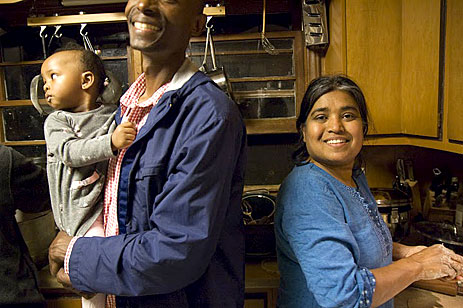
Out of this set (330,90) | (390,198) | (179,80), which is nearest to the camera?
(179,80)

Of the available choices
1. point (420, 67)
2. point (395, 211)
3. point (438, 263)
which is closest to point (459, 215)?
point (395, 211)

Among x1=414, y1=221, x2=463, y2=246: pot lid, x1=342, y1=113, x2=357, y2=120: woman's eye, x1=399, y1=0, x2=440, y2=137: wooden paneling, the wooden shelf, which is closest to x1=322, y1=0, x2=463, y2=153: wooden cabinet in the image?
x1=399, y1=0, x2=440, y2=137: wooden paneling

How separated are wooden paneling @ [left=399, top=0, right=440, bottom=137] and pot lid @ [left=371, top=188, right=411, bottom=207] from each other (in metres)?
Result: 0.27

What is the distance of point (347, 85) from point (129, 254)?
2.38 ft

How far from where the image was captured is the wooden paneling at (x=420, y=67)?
1490 mm

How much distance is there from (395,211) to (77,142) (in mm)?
1260

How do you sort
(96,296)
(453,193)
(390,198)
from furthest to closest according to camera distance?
(453,193) → (390,198) → (96,296)

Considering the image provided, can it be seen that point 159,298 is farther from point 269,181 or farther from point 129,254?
point 269,181

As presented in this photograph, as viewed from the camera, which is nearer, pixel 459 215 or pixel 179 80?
pixel 179 80

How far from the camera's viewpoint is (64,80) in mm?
1002

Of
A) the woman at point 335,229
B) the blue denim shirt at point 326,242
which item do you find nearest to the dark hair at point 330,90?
the woman at point 335,229

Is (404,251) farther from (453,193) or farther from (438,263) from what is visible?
(453,193)

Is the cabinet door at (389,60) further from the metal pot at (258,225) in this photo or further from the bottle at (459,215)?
the metal pot at (258,225)

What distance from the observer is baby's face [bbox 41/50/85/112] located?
3.29 feet
